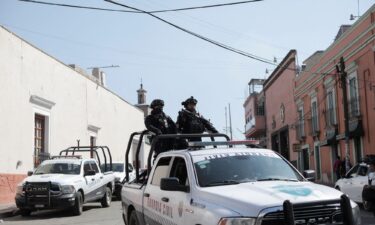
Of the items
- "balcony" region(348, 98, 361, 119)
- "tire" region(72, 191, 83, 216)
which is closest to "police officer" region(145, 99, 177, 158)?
"tire" region(72, 191, 83, 216)

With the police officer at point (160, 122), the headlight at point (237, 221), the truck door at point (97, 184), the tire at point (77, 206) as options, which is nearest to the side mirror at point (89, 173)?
the truck door at point (97, 184)

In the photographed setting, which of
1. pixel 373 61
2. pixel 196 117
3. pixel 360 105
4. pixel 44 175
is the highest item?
pixel 373 61

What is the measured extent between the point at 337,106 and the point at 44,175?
19.0 m

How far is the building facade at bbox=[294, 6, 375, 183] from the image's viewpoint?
2500 centimetres

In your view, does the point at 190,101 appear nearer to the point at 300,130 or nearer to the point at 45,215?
the point at 45,215

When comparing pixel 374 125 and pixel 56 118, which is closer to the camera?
pixel 374 125

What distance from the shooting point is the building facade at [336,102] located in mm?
25000

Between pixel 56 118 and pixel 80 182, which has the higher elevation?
pixel 56 118

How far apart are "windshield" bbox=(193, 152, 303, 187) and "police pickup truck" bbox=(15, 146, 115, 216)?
9.59 metres

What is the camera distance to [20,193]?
51.9 ft

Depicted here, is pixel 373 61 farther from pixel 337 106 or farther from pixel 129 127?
pixel 129 127

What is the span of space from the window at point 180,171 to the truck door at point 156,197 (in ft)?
0.54

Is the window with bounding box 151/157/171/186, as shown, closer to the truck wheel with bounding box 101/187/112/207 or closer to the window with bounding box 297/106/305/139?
the truck wheel with bounding box 101/187/112/207

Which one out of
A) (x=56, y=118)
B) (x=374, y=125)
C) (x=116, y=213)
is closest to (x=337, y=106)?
(x=374, y=125)
